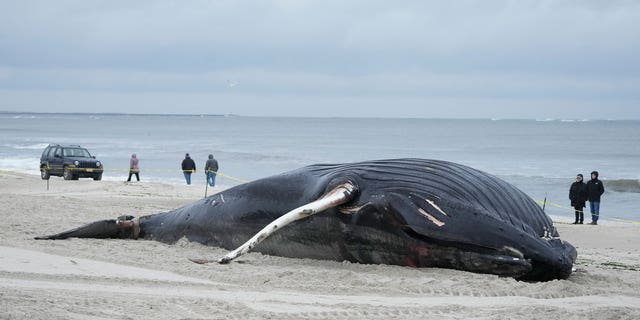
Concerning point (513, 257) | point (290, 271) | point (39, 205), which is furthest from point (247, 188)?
point (39, 205)

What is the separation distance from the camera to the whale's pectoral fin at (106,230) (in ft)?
37.2

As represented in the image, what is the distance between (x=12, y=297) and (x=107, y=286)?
1284mm

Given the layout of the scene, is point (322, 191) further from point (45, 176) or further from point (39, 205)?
point (45, 176)

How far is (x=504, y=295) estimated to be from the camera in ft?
25.0

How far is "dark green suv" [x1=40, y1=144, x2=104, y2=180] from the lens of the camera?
115ft

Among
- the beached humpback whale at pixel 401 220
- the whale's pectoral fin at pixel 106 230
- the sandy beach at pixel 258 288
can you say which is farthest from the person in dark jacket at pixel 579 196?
the whale's pectoral fin at pixel 106 230

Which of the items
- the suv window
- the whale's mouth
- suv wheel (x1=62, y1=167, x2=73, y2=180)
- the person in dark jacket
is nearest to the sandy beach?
the whale's mouth

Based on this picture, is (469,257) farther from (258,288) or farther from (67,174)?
(67,174)

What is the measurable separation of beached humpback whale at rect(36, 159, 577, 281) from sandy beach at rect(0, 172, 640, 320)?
188 millimetres

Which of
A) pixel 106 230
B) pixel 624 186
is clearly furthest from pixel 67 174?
pixel 624 186

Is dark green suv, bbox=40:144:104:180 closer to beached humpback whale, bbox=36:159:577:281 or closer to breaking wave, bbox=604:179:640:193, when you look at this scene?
breaking wave, bbox=604:179:640:193

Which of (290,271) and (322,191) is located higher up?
(322,191)

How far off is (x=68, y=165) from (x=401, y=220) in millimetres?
29105

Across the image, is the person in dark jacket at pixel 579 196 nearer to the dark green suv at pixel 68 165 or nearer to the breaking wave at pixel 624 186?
the breaking wave at pixel 624 186
